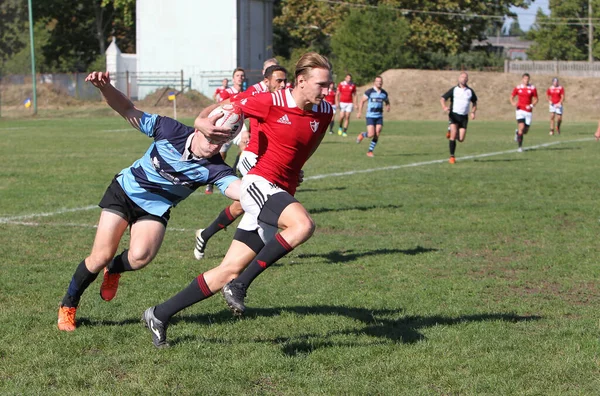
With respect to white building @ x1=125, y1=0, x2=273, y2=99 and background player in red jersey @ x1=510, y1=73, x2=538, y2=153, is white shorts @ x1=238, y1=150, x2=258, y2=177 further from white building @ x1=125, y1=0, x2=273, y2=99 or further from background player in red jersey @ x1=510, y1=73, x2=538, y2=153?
white building @ x1=125, y1=0, x2=273, y2=99

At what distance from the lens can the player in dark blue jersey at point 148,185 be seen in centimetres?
583

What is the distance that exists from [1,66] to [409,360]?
51859mm

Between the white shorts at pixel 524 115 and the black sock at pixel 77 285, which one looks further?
the white shorts at pixel 524 115

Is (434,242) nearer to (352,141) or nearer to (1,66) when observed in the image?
(352,141)

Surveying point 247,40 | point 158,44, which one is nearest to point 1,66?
point 158,44

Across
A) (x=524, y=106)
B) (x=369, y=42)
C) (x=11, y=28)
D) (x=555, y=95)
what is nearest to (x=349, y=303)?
(x=524, y=106)

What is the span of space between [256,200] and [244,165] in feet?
9.11

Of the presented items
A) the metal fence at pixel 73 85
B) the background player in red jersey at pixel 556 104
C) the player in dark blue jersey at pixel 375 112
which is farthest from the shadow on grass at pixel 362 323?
the metal fence at pixel 73 85

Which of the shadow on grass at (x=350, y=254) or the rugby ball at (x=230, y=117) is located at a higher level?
the rugby ball at (x=230, y=117)

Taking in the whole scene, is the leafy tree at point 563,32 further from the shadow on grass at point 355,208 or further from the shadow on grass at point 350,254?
the shadow on grass at point 350,254

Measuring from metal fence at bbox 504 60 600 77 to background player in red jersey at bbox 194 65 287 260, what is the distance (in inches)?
2179

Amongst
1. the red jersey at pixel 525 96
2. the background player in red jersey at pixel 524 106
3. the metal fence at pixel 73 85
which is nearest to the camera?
the background player in red jersey at pixel 524 106

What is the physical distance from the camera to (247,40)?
198 ft

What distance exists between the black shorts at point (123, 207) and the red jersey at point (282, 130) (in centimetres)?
82
